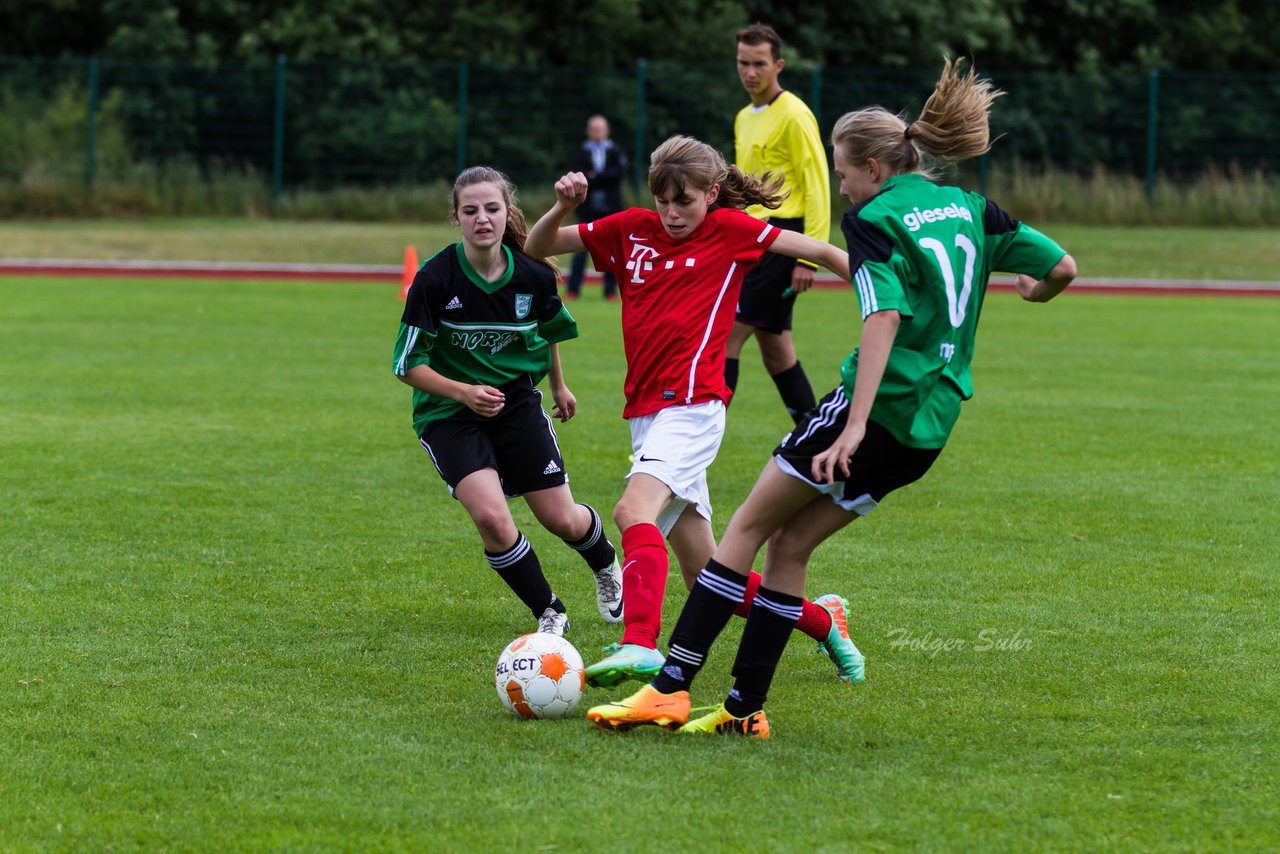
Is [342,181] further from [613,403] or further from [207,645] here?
[207,645]

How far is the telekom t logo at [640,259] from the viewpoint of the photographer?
17.2 feet

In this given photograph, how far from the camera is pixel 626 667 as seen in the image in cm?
471

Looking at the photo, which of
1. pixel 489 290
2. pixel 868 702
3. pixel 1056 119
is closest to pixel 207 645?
pixel 489 290

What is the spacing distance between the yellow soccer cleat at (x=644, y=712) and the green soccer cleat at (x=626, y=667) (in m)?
0.19

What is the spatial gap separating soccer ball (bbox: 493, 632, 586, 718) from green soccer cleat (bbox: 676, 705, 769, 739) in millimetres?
376

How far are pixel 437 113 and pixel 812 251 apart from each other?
84.1 ft

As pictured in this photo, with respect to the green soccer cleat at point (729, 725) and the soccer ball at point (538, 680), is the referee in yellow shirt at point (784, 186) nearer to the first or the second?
the soccer ball at point (538, 680)

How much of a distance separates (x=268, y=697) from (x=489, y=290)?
158 cm

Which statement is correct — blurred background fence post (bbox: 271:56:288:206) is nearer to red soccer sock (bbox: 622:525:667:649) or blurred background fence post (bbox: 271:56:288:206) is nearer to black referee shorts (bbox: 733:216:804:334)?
black referee shorts (bbox: 733:216:804:334)

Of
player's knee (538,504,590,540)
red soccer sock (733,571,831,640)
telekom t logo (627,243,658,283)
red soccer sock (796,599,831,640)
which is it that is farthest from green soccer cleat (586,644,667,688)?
telekom t logo (627,243,658,283)

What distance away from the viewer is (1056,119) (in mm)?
30734

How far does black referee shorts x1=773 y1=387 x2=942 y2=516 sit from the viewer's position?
13.8 ft

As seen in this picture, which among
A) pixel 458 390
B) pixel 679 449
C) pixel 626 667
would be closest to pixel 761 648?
pixel 626 667

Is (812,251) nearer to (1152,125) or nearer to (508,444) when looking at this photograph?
(508,444)
